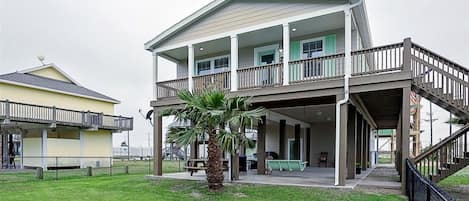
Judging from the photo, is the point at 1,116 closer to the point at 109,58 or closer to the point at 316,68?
the point at 109,58

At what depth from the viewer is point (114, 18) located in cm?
2039

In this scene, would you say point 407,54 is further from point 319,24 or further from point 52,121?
point 52,121

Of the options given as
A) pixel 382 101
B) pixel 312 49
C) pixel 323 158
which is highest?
pixel 312 49

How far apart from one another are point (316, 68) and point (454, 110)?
3.72 meters

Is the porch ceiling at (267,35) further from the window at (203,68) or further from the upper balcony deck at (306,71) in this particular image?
the upper balcony deck at (306,71)

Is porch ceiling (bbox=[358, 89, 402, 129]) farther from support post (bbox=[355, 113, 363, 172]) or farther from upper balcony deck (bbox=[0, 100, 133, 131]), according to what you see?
upper balcony deck (bbox=[0, 100, 133, 131])

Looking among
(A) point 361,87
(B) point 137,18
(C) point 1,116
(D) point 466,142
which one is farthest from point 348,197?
(C) point 1,116

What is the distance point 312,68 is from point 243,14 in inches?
117

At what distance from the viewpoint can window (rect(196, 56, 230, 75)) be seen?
14.4m

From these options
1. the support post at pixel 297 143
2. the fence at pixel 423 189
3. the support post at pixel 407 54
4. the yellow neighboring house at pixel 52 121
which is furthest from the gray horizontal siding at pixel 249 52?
the yellow neighboring house at pixel 52 121

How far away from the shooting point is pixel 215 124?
30.8 ft

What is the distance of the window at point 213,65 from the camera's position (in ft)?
47.3

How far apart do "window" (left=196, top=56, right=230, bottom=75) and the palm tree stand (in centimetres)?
497

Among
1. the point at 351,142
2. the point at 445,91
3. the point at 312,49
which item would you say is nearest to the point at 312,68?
the point at 312,49
